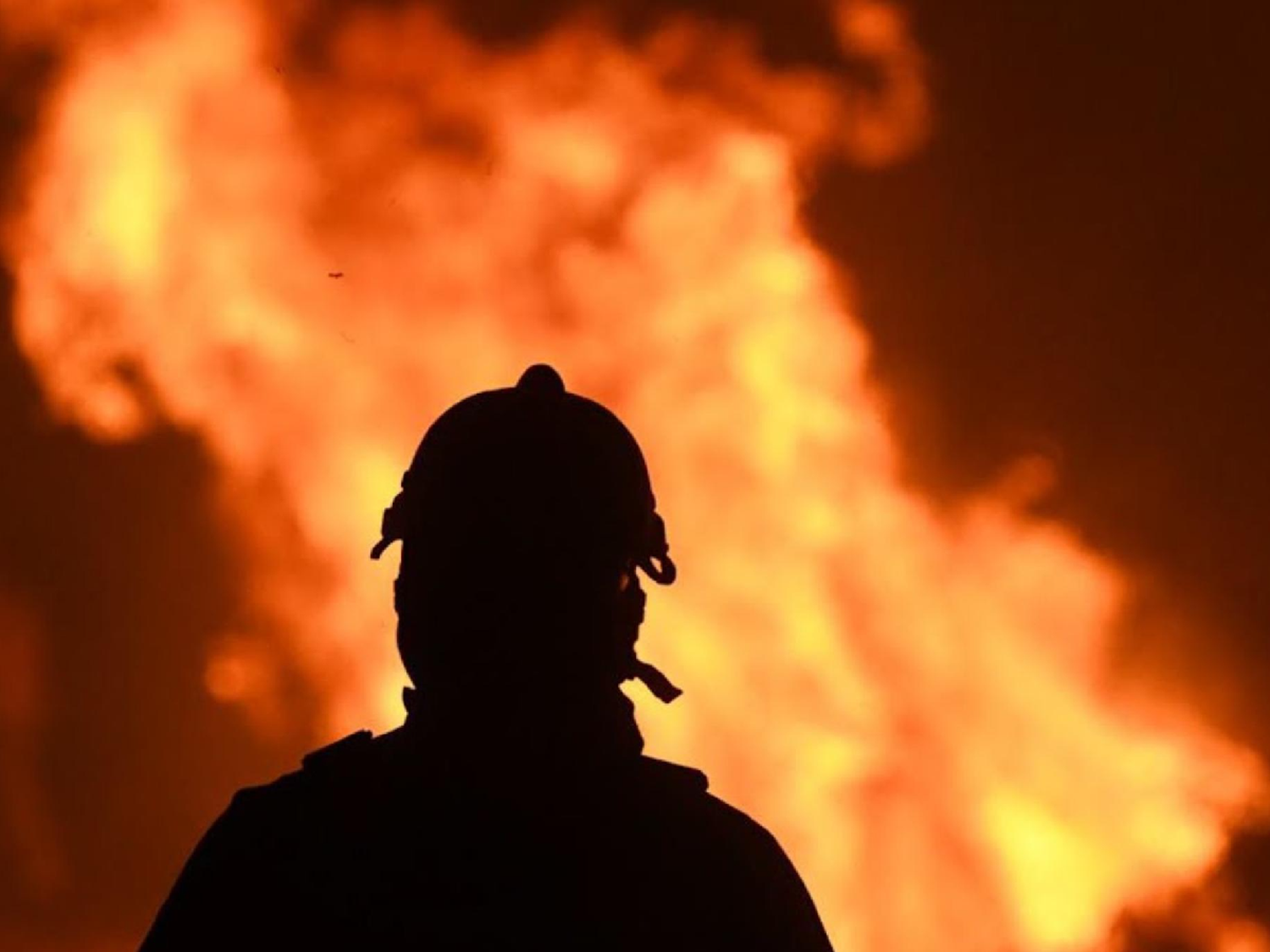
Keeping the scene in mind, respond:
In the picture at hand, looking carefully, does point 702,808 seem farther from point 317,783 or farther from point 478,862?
point 317,783

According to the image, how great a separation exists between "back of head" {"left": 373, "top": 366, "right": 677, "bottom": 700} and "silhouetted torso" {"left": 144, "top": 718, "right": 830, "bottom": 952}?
0.28 m

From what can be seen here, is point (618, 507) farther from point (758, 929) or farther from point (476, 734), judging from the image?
point (758, 929)

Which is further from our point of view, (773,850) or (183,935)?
(773,850)

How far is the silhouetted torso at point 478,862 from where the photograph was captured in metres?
5.38

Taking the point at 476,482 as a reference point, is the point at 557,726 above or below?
below

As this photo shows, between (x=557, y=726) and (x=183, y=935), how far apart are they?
1289 millimetres

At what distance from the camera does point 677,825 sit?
18.9 ft

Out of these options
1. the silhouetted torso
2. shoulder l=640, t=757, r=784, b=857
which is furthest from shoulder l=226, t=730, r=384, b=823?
shoulder l=640, t=757, r=784, b=857

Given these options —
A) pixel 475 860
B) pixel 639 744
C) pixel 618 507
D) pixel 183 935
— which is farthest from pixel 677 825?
pixel 183 935

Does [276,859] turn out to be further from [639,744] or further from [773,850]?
[773,850]

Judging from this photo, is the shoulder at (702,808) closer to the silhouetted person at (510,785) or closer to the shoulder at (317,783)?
the silhouetted person at (510,785)

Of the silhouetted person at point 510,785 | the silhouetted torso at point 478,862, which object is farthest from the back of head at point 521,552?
the silhouetted torso at point 478,862

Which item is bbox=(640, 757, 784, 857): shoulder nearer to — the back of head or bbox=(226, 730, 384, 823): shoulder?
the back of head

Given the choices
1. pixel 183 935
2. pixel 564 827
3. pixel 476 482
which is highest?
pixel 476 482
